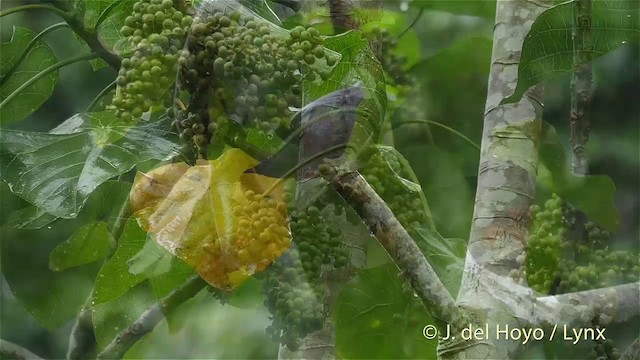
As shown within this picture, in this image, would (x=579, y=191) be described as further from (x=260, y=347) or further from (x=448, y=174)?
(x=260, y=347)

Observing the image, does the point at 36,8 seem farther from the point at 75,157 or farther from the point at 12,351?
the point at 12,351

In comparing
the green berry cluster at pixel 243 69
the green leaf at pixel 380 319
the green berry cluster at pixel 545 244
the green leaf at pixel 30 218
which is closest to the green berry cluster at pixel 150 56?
the green berry cluster at pixel 243 69

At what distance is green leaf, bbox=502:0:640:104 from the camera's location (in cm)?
70

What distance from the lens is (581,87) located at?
72 centimetres

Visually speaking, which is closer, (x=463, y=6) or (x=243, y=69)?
(x=243, y=69)

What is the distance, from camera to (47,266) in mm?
749

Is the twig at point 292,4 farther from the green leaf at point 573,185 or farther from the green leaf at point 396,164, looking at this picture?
the green leaf at point 573,185

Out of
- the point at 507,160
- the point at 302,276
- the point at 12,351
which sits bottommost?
the point at 12,351

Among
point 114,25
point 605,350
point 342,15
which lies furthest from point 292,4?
point 605,350

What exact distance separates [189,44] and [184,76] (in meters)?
0.02

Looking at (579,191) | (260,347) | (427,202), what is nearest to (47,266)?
(260,347)

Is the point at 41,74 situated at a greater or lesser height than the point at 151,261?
greater

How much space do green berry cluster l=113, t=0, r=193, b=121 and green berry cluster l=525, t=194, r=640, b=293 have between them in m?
0.33

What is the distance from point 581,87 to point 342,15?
0.71ft
